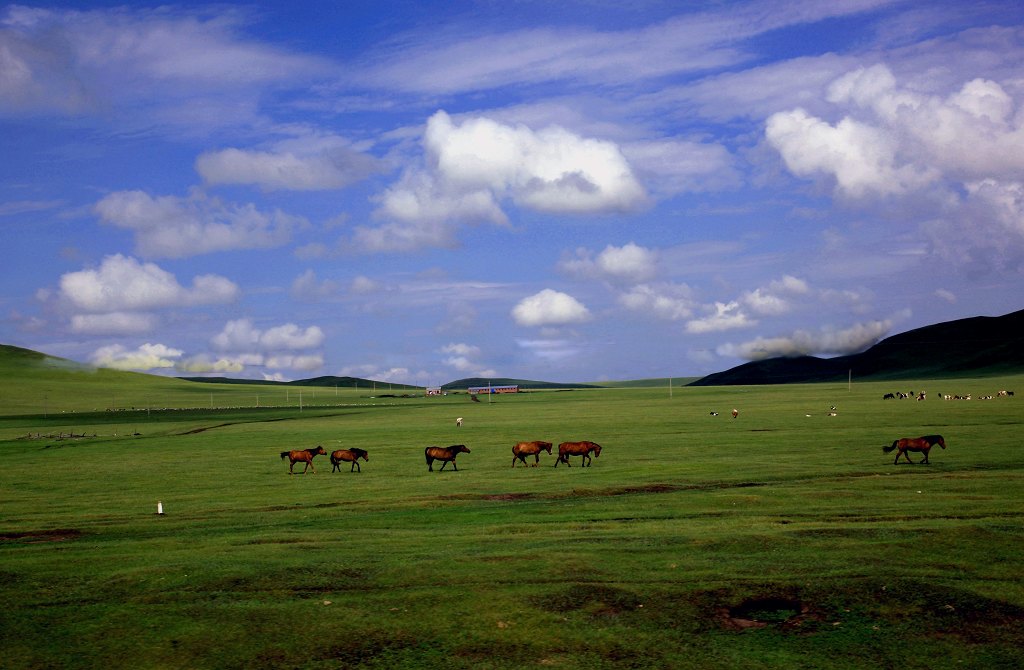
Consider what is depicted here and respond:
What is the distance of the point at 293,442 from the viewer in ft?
244

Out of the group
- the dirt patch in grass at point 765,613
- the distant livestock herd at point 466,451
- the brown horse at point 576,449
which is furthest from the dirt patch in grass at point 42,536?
the brown horse at point 576,449

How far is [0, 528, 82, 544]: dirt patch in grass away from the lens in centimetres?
2503

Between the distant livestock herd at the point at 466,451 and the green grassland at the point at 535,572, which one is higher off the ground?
the distant livestock herd at the point at 466,451

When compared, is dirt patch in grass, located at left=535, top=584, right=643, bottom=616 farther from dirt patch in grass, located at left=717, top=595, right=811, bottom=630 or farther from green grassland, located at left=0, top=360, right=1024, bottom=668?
dirt patch in grass, located at left=717, top=595, right=811, bottom=630

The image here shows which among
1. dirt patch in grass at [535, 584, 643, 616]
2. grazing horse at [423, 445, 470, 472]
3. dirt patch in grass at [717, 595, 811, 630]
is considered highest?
grazing horse at [423, 445, 470, 472]

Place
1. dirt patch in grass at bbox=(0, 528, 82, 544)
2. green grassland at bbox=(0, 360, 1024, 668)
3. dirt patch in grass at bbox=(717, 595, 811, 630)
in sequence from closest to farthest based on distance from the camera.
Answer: green grassland at bbox=(0, 360, 1024, 668) < dirt patch in grass at bbox=(717, 595, 811, 630) < dirt patch in grass at bbox=(0, 528, 82, 544)

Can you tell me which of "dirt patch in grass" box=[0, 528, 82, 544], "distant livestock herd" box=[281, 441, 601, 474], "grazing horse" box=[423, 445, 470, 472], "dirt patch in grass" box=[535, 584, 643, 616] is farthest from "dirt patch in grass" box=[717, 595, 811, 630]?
"grazing horse" box=[423, 445, 470, 472]

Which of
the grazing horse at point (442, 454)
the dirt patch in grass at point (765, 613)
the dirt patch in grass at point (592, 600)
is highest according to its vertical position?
the grazing horse at point (442, 454)

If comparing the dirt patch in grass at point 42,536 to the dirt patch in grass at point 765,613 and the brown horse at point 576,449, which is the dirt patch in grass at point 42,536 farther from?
the brown horse at point 576,449

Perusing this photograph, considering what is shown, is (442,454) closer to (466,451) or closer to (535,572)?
(466,451)

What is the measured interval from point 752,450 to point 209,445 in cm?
4514

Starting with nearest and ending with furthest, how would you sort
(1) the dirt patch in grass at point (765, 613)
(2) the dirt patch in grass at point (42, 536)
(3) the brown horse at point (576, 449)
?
(1) the dirt patch in grass at point (765, 613), (2) the dirt patch in grass at point (42, 536), (3) the brown horse at point (576, 449)

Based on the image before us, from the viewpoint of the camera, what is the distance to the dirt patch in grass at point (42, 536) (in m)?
25.0

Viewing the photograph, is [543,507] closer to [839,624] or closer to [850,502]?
[850,502]
